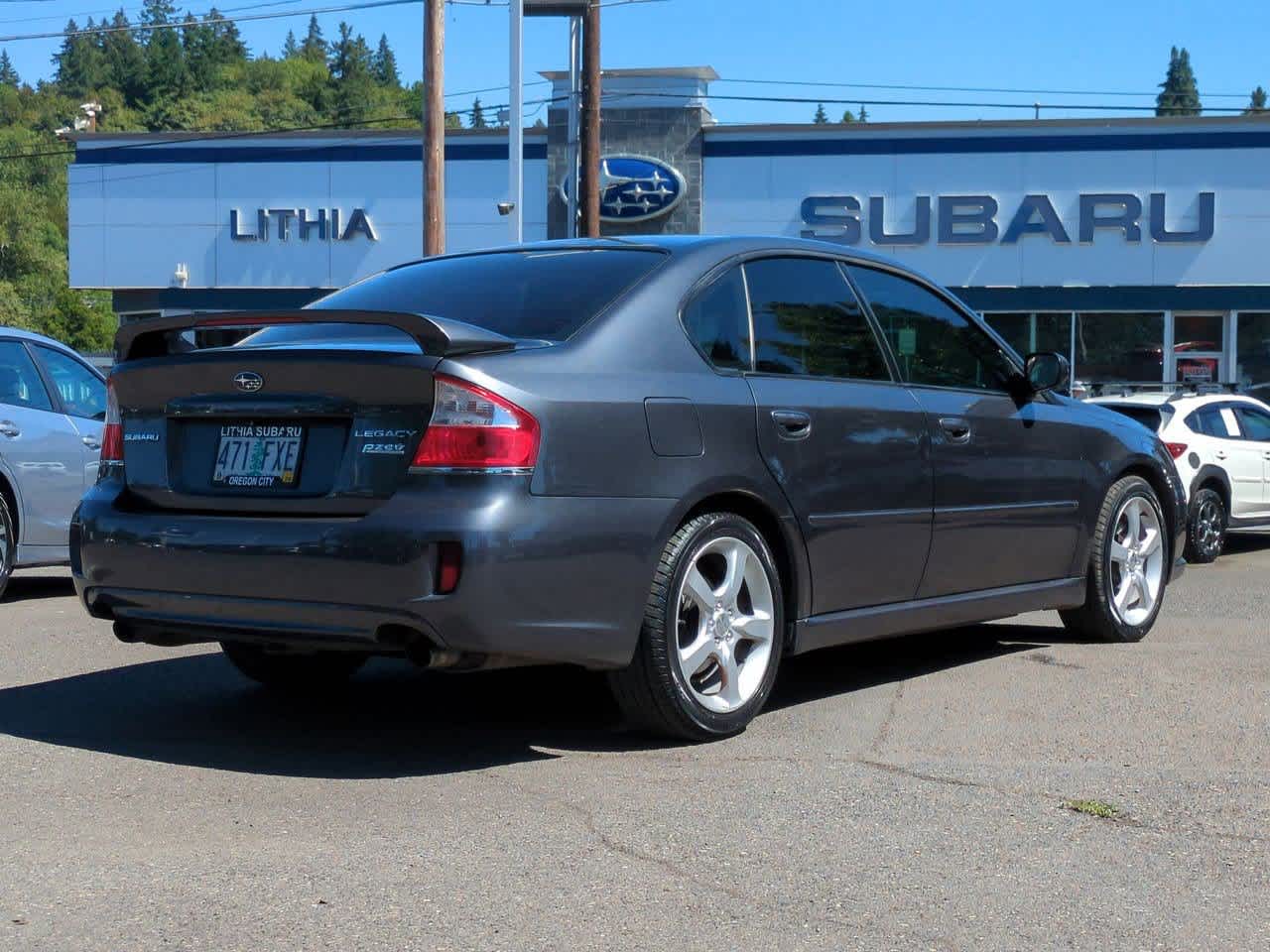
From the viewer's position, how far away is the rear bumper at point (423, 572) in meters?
4.78

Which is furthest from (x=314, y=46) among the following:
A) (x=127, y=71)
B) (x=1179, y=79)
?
(x=1179, y=79)

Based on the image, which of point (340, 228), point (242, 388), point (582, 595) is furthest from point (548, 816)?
point (340, 228)

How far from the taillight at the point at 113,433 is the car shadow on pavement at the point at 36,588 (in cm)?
405

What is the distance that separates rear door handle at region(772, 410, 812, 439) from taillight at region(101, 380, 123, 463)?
7.03ft

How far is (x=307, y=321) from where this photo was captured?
209 inches

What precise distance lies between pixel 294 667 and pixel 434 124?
16832mm

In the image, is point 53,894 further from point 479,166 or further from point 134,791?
point 479,166

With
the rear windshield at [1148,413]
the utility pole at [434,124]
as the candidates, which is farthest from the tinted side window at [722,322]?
the utility pole at [434,124]

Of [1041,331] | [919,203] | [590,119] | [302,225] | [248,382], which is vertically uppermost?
[590,119]

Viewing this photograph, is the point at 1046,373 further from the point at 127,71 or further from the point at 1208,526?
the point at 127,71

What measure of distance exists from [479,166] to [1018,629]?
23.9 m

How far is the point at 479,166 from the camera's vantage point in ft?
101

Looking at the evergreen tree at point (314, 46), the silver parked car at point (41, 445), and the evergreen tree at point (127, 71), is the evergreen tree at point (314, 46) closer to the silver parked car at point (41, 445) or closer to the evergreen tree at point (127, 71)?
the evergreen tree at point (127, 71)

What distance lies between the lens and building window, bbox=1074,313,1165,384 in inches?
1142
